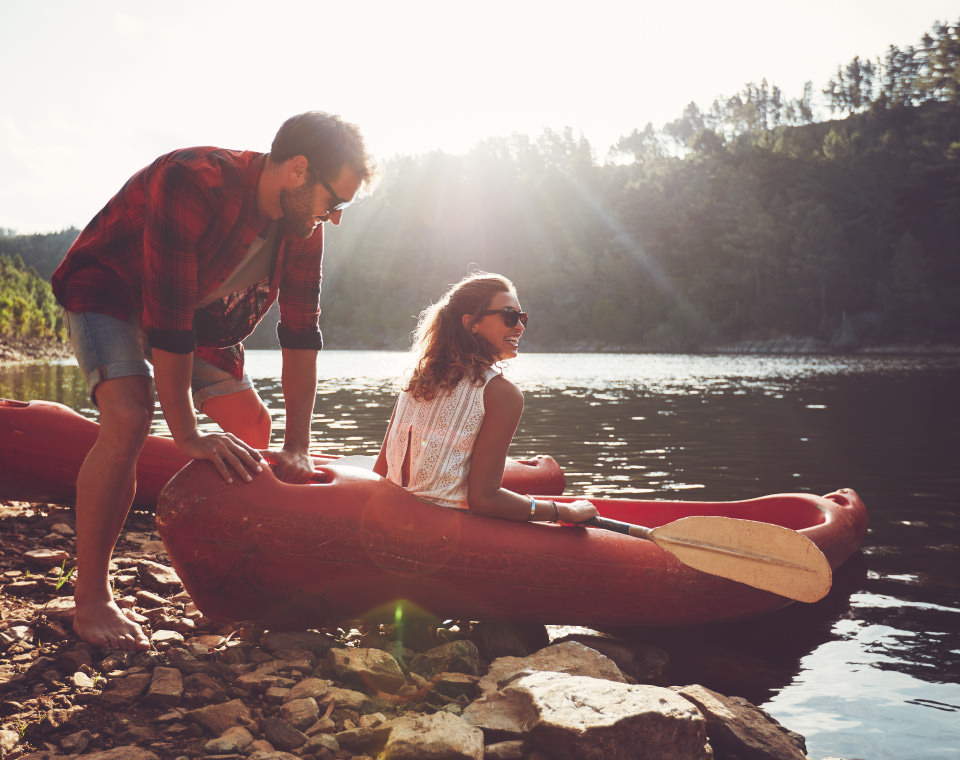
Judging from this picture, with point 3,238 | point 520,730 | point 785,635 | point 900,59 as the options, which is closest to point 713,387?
point 785,635

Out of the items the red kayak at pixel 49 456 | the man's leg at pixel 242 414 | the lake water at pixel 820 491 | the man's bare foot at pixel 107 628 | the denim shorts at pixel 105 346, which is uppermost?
the denim shorts at pixel 105 346

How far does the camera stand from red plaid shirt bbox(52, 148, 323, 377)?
2.41 meters

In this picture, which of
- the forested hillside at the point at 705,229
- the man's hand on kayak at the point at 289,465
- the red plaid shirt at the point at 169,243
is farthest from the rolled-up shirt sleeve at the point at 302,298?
the forested hillside at the point at 705,229

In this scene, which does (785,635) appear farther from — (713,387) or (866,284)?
(866,284)

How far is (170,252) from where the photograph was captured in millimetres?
2416

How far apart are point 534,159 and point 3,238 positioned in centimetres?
13643

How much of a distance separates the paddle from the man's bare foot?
1917mm

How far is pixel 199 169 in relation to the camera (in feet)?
8.06

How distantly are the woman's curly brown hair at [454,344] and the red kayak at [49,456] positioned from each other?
65.4 inches

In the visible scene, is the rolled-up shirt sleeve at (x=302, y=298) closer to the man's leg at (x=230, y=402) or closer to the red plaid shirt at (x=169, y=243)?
the red plaid shirt at (x=169, y=243)

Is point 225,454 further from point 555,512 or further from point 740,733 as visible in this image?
point 740,733

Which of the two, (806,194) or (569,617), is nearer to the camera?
(569,617)

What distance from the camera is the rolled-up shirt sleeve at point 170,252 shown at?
240cm

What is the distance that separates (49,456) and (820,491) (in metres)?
6.52
